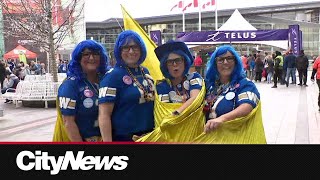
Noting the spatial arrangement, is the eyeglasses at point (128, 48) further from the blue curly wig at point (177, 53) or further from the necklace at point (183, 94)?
the necklace at point (183, 94)

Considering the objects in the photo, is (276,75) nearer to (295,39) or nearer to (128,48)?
(295,39)

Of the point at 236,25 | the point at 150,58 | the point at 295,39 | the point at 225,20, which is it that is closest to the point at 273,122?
the point at 150,58

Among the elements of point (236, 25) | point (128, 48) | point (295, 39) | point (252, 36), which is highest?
point (236, 25)

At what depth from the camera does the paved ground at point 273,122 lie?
21.0 ft

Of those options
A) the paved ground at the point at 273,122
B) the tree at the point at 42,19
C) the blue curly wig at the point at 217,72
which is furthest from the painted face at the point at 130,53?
the tree at the point at 42,19

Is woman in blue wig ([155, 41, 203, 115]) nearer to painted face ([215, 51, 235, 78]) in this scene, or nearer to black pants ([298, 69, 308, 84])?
painted face ([215, 51, 235, 78])

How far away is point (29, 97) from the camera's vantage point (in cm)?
1163

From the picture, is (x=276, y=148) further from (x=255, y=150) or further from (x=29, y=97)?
(x=29, y=97)

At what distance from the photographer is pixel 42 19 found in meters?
12.4

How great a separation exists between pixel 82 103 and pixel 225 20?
49790 millimetres

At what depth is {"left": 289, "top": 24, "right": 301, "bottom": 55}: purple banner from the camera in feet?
54.7

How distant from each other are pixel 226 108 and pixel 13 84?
39.9 ft

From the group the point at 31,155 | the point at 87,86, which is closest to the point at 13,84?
the point at 87,86

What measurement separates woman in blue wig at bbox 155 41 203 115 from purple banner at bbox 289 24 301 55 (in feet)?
49.7
